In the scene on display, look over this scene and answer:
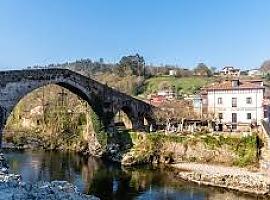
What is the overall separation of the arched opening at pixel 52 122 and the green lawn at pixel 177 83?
28.7 meters

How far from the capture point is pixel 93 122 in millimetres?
49719

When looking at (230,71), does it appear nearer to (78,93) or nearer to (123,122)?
(123,122)

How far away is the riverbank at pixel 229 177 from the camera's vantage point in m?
31.1

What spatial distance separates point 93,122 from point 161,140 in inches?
400

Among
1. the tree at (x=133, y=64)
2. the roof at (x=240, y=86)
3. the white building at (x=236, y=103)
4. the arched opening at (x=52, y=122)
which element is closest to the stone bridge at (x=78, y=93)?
the arched opening at (x=52, y=122)

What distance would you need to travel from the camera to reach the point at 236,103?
49219 millimetres

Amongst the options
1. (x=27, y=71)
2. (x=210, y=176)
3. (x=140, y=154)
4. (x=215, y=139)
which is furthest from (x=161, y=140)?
(x=27, y=71)

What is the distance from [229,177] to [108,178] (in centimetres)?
879

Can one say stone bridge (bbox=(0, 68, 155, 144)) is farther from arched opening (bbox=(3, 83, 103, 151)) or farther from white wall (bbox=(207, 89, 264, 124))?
white wall (bbox=(207, 89, 264, 124))

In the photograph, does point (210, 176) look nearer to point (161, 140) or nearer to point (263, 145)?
point (263, 145)

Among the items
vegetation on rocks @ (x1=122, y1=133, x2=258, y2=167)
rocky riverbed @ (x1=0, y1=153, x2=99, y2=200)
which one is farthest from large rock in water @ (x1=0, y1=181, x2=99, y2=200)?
vegetation on rocks @ (x1=122, y1=133, x2=258, y2=167)

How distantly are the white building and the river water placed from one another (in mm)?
13327

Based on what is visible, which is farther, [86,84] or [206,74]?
[206,74]

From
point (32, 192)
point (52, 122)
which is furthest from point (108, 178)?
point (52, 122)
